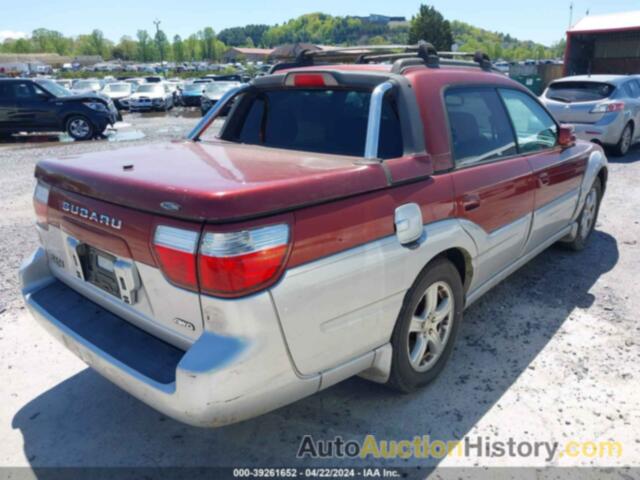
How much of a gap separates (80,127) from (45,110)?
1.01 m

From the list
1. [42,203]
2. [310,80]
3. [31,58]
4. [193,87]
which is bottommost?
[193,87]

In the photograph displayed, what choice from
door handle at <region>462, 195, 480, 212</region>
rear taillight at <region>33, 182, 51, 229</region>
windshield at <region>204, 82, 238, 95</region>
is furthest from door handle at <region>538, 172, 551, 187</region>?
windshield at <region>204, 82, 238, 95</region>

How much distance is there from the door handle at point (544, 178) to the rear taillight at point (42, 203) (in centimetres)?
323

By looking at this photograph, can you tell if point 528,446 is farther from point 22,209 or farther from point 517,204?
point 22,209

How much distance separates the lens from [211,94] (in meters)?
23.6

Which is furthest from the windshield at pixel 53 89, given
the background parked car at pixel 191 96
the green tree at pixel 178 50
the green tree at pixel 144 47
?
the green tree at pixel 144 47

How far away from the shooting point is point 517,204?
349cm

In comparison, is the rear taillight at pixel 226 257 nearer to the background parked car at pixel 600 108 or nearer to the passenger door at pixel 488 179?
the passenger door at pixel 488 179

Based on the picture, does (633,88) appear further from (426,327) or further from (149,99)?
(149,99)

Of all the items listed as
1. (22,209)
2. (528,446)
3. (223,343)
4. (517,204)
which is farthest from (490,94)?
(22,209)

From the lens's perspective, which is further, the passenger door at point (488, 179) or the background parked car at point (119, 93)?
the background parked car at point (119, 93)

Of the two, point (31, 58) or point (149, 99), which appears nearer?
point (149, 99)

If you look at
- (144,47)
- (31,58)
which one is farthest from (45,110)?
(144,47)

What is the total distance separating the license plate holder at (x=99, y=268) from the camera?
2.37 m
